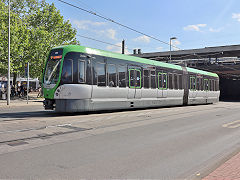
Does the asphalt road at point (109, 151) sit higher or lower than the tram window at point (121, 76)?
lower

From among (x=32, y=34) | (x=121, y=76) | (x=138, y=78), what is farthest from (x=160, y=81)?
(x=32, y=34)

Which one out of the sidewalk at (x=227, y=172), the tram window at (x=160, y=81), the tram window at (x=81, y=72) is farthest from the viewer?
the tram window at (x=160, y=81)

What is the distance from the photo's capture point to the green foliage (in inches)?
1077

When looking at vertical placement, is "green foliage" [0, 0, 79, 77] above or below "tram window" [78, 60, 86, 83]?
above

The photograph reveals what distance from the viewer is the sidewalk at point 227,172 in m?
4.16

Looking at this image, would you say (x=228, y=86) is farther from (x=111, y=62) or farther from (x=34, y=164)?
(x=34, y=164)

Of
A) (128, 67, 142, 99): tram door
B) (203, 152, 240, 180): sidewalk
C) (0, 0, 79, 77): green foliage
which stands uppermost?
(0, 0, 79, 77): green foliage

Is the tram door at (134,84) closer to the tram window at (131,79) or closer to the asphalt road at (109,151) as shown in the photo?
the tram window at (131,79)

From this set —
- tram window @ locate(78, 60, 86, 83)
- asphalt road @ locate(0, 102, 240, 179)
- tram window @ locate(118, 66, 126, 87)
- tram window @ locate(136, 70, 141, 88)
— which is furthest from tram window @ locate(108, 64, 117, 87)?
asphalt road @ locate(0, 102, 240, 179)

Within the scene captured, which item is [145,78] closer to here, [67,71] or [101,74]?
[101,74]

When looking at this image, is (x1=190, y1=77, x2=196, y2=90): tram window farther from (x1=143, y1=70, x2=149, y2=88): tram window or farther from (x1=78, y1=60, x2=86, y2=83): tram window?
(x1=78, y1=60, x2=86, y2=83): tram window

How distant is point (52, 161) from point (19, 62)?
25.9 meters

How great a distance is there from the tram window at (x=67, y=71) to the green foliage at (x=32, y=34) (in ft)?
58.1

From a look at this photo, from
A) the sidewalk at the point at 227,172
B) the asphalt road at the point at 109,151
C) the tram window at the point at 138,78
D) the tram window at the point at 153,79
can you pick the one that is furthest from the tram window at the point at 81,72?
the sidewalk at the point at 227,172
